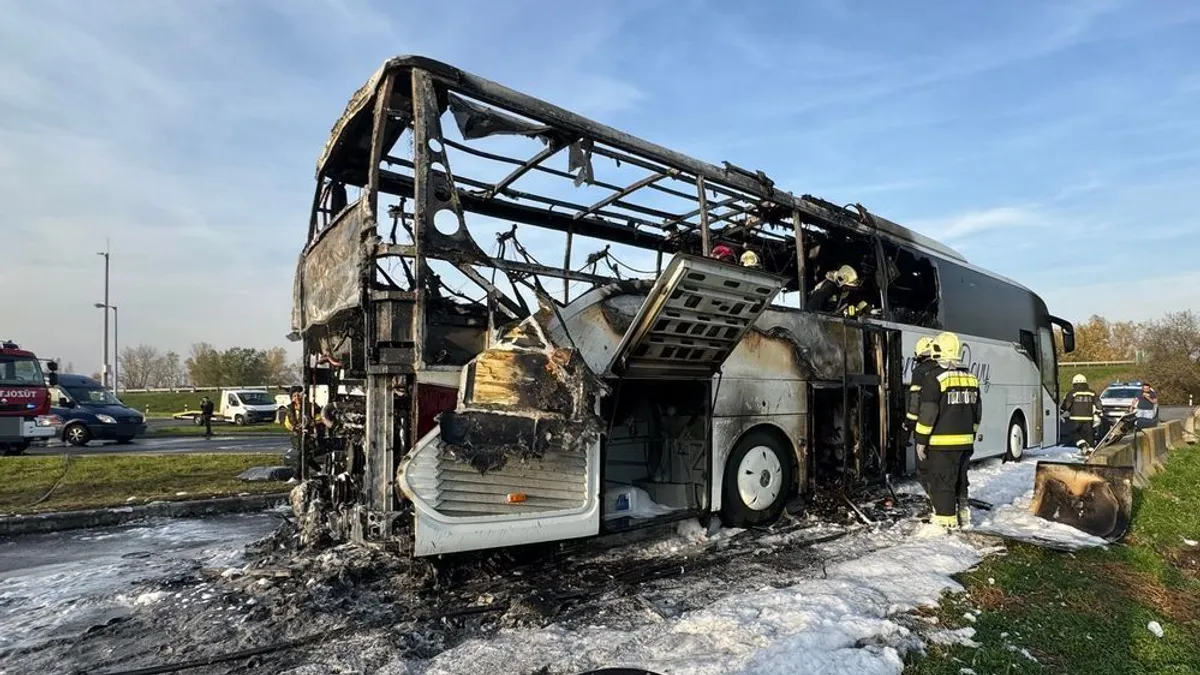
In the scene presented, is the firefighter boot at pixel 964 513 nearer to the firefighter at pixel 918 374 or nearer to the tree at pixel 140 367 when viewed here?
the firefighter at pixel 918 374

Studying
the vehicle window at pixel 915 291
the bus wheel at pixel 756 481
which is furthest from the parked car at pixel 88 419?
the vehicle window at pixel 915 291

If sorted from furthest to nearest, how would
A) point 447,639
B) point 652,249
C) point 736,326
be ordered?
point 652,249 → point 736,326 → point 447,639

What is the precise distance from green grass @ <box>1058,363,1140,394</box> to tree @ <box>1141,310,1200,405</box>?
67.7 inches

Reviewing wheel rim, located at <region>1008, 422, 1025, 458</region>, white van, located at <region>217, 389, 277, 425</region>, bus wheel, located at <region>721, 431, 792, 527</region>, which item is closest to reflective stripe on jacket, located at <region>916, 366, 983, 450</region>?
bus wheel, located at <region>721, 431, 792, 527</region>

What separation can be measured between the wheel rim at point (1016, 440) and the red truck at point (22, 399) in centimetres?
1851

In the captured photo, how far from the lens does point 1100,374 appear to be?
43125 mm

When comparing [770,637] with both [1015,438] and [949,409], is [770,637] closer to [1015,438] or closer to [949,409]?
[949,409]

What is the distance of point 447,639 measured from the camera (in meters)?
3.78

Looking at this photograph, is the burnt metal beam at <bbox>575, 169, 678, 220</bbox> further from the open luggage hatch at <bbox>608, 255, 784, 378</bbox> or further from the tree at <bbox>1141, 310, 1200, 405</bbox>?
the tree at <bbox>1141, 310, 1200, 405</bbox>

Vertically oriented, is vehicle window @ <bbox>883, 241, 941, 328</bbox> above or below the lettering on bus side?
above

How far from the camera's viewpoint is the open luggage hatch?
4.60 meters

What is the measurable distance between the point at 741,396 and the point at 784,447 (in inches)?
36.1

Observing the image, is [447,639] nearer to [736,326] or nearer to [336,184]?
[736,326]

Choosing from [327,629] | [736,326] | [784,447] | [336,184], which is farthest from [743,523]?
[336,184]
